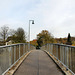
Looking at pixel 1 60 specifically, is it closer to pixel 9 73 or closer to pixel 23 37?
pixel 9 73

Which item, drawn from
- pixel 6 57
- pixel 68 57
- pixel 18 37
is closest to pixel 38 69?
pixel 68 57

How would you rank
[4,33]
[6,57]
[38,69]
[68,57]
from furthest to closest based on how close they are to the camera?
[4,33] < [38,69] < [68,57] < [6,57]

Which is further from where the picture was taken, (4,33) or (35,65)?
(4,33)

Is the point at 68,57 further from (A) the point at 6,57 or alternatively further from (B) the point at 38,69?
(A) the point at 6,57

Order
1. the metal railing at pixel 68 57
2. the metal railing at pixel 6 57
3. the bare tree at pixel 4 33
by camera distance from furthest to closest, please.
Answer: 1. the bare tree at pixel 4 33
2. the metal railing at pixel 68 57
3. the metal railing at pixel 6 57

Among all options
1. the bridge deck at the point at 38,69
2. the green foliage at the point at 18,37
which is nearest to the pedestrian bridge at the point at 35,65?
the bridge deck at the point at 38,69

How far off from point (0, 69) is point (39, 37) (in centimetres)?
5221

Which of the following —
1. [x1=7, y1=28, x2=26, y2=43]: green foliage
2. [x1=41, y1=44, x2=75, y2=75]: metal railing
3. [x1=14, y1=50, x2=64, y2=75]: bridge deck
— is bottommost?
[x1=14, y1=50, x2=64, y2=75]: bridge deck

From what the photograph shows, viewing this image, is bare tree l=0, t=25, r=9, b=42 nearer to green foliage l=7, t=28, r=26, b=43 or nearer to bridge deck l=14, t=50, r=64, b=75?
green foliage l=7, t=28, r=26, b=43

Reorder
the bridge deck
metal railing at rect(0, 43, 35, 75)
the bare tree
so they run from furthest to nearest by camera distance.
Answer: the bare tree → the bridge deck → metal railing at rect(0, 43, 35, 75)

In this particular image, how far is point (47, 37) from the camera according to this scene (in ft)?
164

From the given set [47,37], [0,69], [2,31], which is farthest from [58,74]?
[47,37]

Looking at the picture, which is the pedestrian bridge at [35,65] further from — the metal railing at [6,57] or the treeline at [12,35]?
the treeline at [12,35]

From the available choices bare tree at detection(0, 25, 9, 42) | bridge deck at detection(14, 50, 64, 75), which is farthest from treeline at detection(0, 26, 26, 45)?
bridge deck at detection(14, 50, 64, 75)
